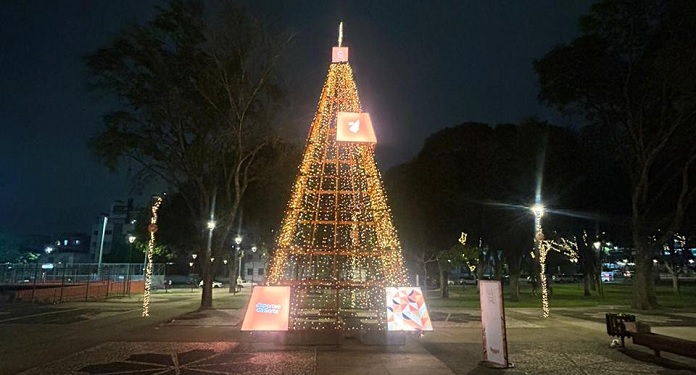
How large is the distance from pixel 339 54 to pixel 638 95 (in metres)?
16.3

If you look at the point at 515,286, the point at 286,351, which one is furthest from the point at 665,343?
the point at 515,286

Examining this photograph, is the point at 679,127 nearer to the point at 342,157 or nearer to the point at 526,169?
the point at 526,169

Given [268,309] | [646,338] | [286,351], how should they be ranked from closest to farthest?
1. [646,338]
2. [286,351]
3. [268,309]

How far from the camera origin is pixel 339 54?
1681 centimetres

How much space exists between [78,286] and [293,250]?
21.3 metres

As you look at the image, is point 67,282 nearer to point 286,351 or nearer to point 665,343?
point 286,351

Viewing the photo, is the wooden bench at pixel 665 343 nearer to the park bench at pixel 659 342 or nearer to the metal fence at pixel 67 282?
the park bench at pixel 659 342

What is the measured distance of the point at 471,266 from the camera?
41.1m

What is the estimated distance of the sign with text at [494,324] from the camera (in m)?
10.4

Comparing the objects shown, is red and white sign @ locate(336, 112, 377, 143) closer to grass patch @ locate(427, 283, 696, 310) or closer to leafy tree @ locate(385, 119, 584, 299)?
grass patch @ locate(427, 283, 696, 310)

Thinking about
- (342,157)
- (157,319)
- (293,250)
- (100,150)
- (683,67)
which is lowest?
(157,319)

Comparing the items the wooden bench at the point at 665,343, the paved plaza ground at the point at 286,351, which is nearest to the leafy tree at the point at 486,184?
the paved plaza ground at the point at 286,351

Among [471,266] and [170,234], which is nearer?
[471,266]

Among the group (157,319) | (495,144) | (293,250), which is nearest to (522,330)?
(293,250)
